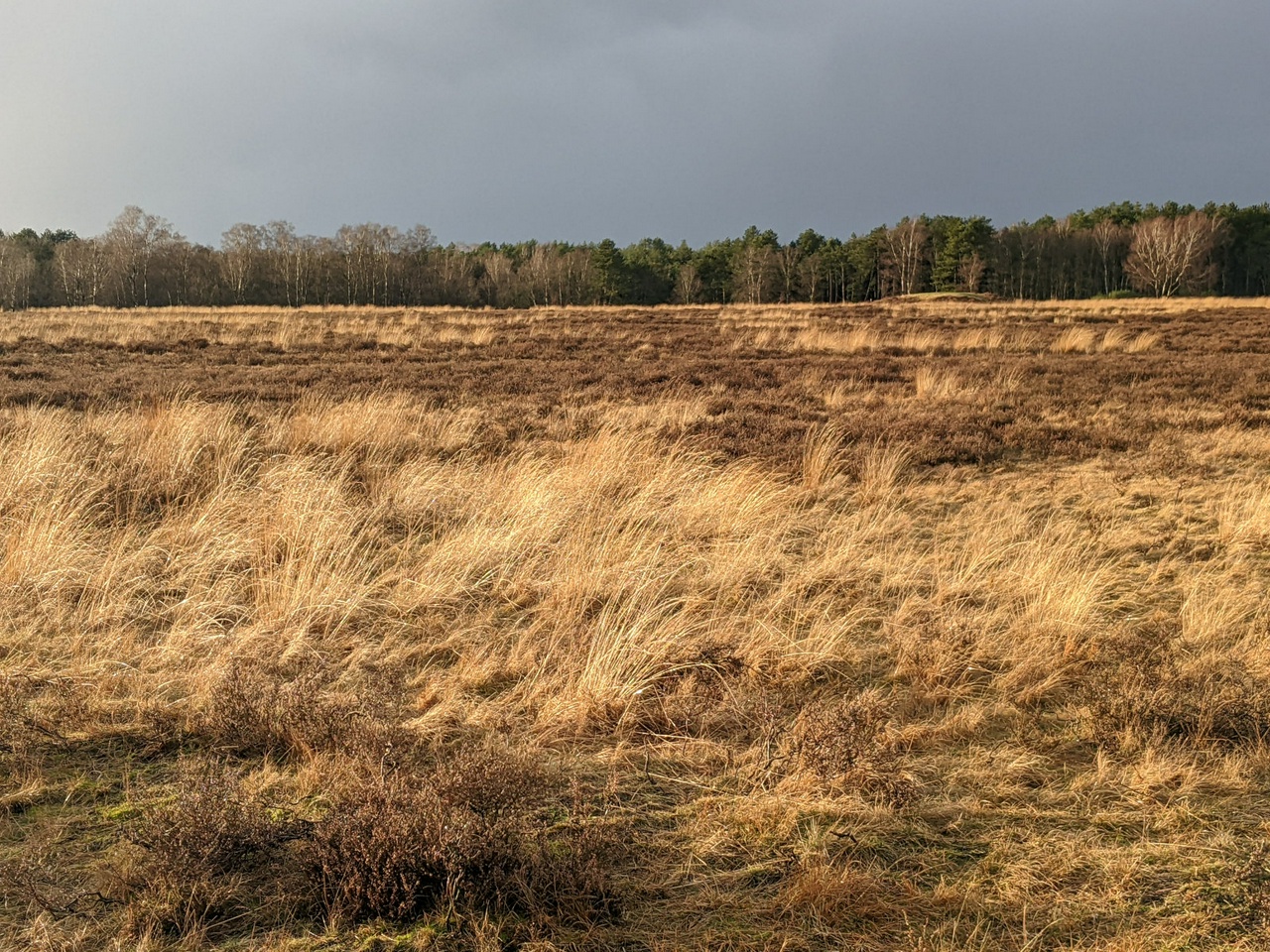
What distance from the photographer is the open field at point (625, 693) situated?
87.5 inches

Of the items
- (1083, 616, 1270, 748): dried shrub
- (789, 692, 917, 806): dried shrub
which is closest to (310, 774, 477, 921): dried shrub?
(789, 692, 917, 806): dried shrub

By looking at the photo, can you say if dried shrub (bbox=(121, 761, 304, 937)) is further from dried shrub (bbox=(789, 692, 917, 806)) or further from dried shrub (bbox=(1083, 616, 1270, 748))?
dried shrub (bbox=(1083, 616, 1270, 748))

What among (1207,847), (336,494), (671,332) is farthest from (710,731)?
(671,332)

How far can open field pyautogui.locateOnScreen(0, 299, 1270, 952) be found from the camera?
7.29 feet

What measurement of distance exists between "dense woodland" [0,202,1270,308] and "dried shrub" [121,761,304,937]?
73090 mm

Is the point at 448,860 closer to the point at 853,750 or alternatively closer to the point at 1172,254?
the point at 853,750

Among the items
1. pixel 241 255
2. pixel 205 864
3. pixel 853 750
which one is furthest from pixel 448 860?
pixel 241 255

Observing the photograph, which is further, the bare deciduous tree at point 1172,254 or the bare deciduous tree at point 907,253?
the bare deciduous tree at point 907,253

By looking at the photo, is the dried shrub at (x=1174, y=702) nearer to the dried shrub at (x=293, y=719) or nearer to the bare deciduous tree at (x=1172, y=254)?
the dried shrub at (x=293, y=719)

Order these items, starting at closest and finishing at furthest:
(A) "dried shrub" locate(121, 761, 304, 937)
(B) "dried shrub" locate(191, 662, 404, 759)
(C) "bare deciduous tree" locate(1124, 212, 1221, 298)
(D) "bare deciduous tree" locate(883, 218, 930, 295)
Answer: (A) "dried shrub" locate(121, 761, 304, 937) < (B) "dried shrub" locate(191, 662, 404, 759) < (C) "bare deciduous tree" locate(1124, 212, 1221, 298) < (D) "bare deciduous tree" locate(883, 218, 930, 295)

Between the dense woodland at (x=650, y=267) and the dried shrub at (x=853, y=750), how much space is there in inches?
2861

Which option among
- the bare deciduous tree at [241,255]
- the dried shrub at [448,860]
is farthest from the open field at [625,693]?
the bare deciduous tree at [241,255]

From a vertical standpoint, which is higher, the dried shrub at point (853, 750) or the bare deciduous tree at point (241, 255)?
the bare deciduous tree at point (241, 255)

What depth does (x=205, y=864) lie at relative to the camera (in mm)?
2248
